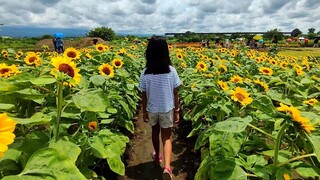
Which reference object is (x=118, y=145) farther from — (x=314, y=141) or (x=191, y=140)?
(x=191, y=140)

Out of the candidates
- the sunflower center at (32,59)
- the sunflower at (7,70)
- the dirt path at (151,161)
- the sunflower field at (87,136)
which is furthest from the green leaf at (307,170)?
the sunflower center at (32,59)

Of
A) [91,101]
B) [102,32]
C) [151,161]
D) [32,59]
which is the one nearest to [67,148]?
[91,101]

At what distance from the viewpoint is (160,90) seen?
13.0ft

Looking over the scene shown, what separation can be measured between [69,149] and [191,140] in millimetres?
3506

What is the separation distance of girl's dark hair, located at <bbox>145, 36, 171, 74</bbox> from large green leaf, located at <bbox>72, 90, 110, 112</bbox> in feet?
7.32

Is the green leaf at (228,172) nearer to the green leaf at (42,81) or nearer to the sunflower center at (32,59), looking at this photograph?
the green leaf at (42,81)

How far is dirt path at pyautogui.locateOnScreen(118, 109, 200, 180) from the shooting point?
4090mm

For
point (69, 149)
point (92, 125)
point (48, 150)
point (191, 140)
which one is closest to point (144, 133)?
point (191, 140)

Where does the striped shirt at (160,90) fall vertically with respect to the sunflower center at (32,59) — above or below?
below

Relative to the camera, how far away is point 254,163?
2236 millimetres

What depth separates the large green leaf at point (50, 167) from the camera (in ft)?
3.94

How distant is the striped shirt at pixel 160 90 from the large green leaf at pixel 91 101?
2.24 metres

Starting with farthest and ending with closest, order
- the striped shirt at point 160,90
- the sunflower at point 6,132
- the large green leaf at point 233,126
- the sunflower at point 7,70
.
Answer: the striped shirt at point 160,90
the sunflower at point 7,70
the large green leaf at point 233,126
the sunflower at point 6,132

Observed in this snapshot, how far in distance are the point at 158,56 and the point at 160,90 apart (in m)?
0.40
